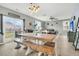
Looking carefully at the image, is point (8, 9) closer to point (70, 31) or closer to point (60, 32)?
point (60, 32)

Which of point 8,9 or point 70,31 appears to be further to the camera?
point 70,31

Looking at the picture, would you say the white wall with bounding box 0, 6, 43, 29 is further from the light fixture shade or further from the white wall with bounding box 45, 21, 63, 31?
the white wall with bounding box 45, 21, 63, 31

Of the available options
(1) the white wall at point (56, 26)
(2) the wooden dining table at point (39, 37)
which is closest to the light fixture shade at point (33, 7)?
(1) the white wall at point (56, 26)

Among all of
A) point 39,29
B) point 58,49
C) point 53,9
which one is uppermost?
point 53,9

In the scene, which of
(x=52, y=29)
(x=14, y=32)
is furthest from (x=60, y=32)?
(x=14, y=32)

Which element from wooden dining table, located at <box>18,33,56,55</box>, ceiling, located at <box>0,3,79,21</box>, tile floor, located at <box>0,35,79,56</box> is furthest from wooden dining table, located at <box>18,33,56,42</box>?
ceiling, located at <box>0,3,79,21</box>

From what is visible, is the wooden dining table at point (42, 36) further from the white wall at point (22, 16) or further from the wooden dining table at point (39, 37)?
the white wall at point (22, 16)

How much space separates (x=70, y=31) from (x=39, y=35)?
0.67m

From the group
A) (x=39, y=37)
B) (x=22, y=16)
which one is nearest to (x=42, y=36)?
(x=39, y=37)

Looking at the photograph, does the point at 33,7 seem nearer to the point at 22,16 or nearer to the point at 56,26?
the point at 22,16

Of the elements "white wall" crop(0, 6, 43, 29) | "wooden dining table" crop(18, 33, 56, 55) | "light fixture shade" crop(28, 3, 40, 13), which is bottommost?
"wooden dining table" crop(18, 33, 56, 55)

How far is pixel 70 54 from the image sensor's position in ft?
7.76

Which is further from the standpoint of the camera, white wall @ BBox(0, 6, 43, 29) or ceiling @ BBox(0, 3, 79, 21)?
ceiling @ BBox(0, 3, 79, 21)

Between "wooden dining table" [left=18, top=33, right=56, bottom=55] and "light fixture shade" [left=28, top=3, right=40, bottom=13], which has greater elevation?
"light fixture shade" [left=28, top=3, right=40, bottom=13]
